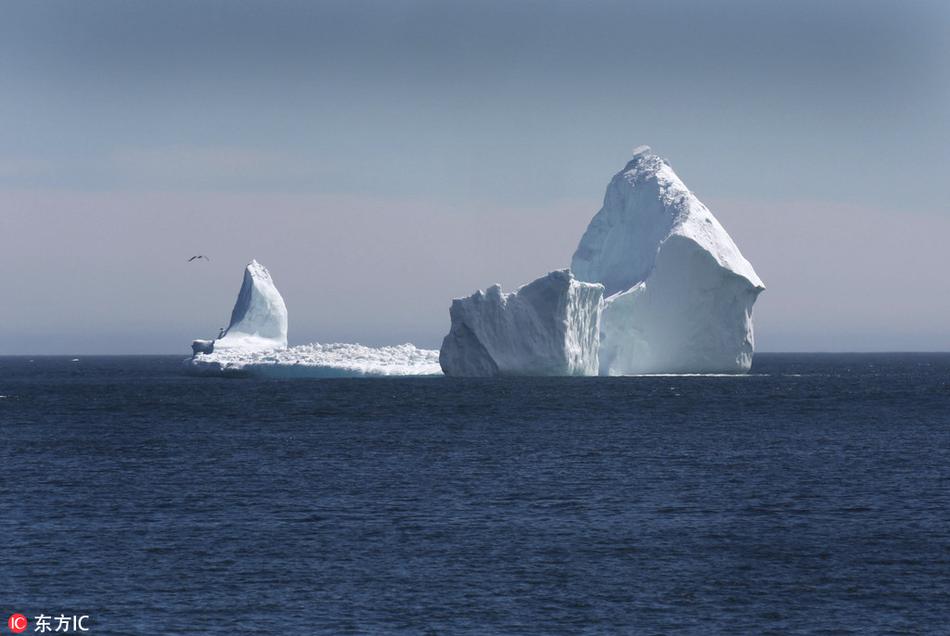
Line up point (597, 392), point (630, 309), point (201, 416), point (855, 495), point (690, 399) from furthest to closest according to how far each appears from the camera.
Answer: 1. point (630, 309)
2. point (597, 392)
3. point (690, 399)
4. point (201, 416)
5. point (855, 495)

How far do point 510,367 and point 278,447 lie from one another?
30.2 m

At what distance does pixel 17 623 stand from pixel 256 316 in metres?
Answer: 67.9

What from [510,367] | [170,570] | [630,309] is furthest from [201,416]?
[170,570]

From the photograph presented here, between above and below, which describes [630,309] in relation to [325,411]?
above

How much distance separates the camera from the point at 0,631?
17.5 meters

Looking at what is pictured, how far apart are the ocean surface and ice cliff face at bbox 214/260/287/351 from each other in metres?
35.0

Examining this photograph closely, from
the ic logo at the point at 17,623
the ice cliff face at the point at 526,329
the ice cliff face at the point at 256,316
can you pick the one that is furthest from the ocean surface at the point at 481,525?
the ice cliff face at the point at 256,316

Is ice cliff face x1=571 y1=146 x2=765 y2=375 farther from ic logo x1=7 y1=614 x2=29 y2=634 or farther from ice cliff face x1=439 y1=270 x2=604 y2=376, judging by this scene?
ic logo x1=7 y1=614 x2=29 y2=634

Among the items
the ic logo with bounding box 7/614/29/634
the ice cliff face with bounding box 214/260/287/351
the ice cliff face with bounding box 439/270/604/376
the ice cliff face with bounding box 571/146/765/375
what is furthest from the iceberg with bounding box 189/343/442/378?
the ic logo with bounding box 7/614/29/634

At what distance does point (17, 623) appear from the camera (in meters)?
17.8

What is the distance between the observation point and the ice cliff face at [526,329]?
217 feet

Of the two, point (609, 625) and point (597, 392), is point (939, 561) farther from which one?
point (597, 392)
